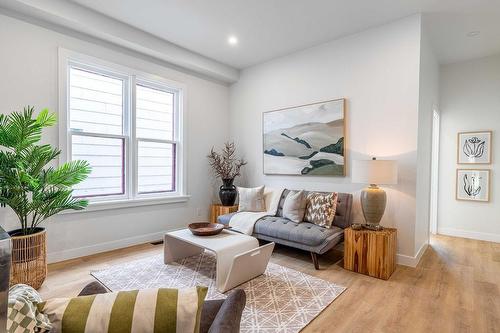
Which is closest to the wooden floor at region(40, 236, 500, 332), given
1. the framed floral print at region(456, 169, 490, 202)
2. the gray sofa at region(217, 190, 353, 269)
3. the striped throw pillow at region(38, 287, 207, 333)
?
the gray sofa at region(217, 190, 353, 269)

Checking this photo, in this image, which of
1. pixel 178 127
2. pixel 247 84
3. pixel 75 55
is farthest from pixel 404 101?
pixel 75 55

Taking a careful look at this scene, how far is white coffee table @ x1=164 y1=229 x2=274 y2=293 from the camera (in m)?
2.29

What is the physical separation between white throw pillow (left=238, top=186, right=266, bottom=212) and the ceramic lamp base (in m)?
1.49

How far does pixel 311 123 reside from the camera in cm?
372

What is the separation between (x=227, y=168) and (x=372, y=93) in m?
2.48

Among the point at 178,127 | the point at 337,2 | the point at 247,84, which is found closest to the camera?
the point at 337,2

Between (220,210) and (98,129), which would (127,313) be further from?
(220,210)

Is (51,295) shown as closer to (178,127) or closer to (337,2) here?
(178,127)

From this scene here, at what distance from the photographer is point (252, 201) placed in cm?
383

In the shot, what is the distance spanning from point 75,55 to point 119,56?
1.73 ft

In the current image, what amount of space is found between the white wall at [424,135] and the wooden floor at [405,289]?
1.16 ft

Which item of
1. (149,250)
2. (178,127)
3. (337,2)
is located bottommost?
(149,250)

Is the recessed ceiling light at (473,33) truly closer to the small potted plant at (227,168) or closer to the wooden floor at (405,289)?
the wooden floor at (405,289)

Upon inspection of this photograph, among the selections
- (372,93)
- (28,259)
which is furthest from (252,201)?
(28,259)
